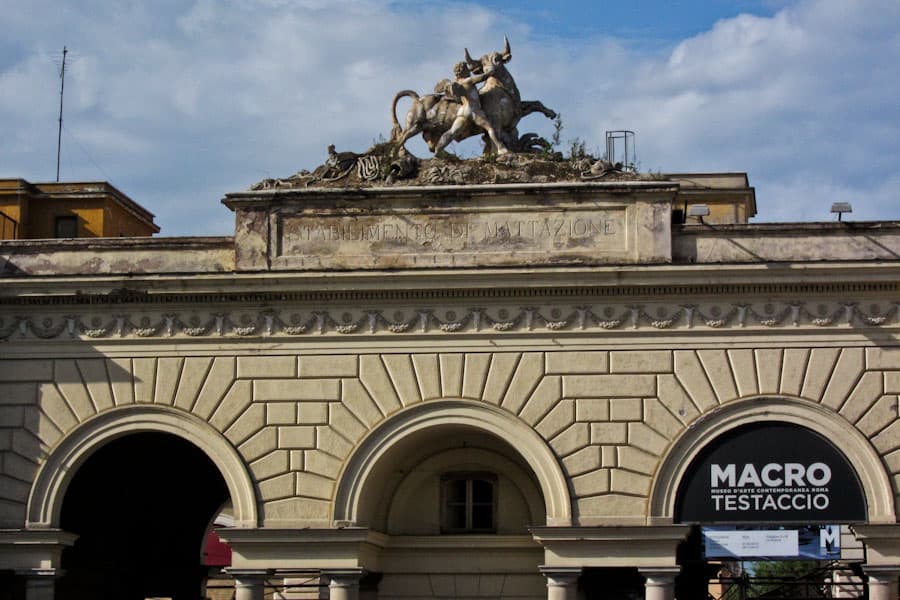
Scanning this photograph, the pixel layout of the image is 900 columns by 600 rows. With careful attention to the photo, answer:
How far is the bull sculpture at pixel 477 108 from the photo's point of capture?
29719mm

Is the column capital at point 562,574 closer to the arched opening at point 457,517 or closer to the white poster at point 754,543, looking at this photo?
the white poster at point 754,543

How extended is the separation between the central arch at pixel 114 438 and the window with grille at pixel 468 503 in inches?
168

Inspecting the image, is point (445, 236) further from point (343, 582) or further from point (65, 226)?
point (65, 226)

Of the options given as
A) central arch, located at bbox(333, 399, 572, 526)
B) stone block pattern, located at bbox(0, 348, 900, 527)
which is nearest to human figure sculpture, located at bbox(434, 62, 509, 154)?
stone block pattern, located at bbox(0, 348, 900, 527)

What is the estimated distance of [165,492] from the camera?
3403 centimetres

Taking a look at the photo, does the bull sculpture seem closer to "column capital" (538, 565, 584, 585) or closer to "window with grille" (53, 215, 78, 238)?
"column capital" (538, 565, 584, 585)

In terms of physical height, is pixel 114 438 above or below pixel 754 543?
above

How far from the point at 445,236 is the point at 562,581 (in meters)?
6.18

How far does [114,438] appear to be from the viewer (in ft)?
93.5

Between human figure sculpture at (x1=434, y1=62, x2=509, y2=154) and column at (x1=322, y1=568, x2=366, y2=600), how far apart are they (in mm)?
7592

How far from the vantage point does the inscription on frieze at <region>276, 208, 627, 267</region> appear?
92.3 feet

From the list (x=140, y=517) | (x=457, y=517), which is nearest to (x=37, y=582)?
(x=140, y=517)

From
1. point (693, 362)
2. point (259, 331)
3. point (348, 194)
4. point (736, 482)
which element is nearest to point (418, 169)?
point (348, 194)

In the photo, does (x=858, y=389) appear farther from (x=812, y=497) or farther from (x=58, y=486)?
(x=58, y=486)
